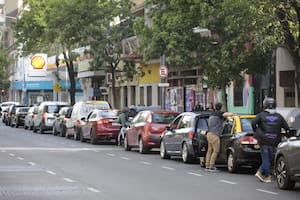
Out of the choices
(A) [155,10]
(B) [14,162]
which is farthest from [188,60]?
(B) [14,162]

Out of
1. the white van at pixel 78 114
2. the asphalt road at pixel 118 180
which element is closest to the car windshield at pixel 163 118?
the asphalt road at pixel 118 180

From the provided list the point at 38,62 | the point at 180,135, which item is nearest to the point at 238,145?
the point at 180,135

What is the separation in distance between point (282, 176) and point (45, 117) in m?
27.1

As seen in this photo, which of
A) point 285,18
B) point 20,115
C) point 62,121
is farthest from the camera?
point 20,115

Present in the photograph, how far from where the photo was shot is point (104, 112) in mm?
29547

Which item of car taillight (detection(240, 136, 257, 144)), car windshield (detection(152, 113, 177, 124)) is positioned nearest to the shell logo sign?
car windshield (detection(152, 113, 177, 124))

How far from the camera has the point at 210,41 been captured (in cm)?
2561

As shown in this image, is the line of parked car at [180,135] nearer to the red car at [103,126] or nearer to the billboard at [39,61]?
the red car at [103,126]

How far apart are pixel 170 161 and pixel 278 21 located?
5315 millimetres

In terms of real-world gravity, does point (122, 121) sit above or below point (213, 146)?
above

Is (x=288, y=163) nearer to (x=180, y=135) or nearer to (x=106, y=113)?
(x=180, y=135)

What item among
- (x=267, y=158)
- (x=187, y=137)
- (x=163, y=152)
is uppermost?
(x=187, y=137)

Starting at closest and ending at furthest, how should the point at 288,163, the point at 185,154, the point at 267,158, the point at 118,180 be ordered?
the point at 288,163
the point at 267,158
the point at 118,180
the point at 185,154

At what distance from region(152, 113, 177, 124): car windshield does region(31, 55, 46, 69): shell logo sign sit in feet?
165
